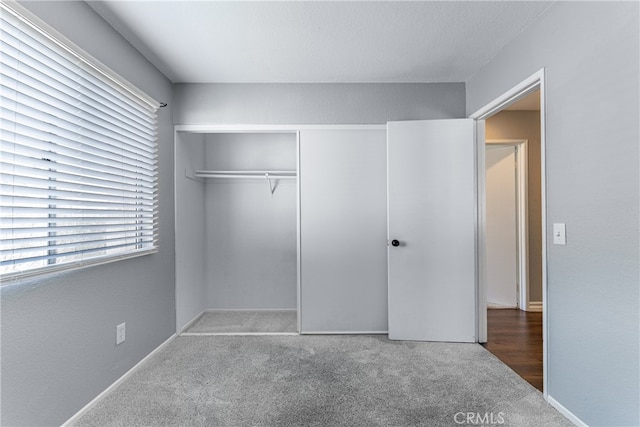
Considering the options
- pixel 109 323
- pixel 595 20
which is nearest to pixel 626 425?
pixel 595 20

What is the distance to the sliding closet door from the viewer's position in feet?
10.7

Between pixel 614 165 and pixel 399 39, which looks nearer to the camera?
pixel 614 165

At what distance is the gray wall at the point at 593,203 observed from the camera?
1.51m

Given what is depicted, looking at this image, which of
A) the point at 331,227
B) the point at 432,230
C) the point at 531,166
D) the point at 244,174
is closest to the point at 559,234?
the point at 432,230

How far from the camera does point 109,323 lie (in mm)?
2172

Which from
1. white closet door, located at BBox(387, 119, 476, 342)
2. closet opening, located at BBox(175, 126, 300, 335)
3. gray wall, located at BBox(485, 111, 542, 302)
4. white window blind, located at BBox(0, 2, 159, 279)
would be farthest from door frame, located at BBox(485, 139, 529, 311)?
white window blind, located at BBox(0, 2, 159, 279)

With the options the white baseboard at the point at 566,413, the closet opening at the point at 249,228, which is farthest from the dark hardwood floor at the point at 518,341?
the closet opening at the point at 249,228

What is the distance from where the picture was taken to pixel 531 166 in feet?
13.8

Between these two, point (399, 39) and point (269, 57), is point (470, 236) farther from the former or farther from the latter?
point (269, 57)

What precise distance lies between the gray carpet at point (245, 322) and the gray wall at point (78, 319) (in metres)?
0.63

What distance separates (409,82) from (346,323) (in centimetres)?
243

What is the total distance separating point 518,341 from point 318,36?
3.12m

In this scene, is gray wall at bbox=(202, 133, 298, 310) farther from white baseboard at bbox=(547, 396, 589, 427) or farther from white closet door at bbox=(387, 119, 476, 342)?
white baseboard at bbox=(547, 396, 589, 427)

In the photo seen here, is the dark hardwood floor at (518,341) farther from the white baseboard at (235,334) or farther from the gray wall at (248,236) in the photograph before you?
the gray wall at (248,236)
